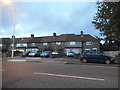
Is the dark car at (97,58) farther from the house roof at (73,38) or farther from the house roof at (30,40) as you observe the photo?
the house roof at (30,40)

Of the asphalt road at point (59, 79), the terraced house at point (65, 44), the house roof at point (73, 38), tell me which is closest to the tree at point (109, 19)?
the asphalt road at point (59, 79)

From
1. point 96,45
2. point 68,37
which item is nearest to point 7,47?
point 68,37

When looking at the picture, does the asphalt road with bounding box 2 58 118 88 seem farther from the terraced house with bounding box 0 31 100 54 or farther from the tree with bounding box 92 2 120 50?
the terraced house with bounding box 0 31 100 54

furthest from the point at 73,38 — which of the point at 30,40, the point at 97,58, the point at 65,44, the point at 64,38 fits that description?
the point at 97,58

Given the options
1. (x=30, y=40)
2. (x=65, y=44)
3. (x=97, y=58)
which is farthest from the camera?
(x=30, y=40)

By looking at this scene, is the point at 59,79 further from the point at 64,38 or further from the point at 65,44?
the point at 64,38

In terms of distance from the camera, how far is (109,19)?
13.8m

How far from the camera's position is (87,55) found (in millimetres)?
16016

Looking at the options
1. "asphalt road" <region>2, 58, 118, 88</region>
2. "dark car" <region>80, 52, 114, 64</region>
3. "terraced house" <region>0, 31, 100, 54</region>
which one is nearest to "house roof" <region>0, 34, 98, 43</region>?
"terraced house" <region>0, 31, 100, 54</region>

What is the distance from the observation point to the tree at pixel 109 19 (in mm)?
12852

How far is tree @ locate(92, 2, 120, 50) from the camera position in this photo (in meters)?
12.9

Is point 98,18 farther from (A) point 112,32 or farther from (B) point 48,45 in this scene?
(B) point 48,45

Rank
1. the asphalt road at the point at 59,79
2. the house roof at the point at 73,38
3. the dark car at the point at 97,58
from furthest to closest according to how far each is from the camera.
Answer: the house roof at the point at 73,38
the dark car at the point at 97,58
the asphalt road at the point at 59,79

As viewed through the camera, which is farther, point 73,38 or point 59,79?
point 73,38
